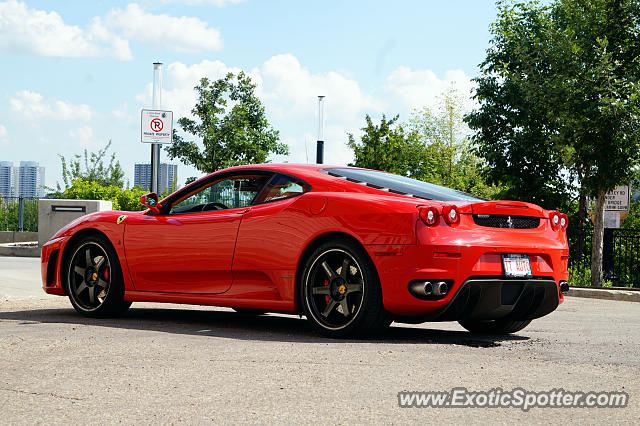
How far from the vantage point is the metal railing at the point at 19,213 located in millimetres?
27656

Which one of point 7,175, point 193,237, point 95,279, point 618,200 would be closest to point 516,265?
point 193,237

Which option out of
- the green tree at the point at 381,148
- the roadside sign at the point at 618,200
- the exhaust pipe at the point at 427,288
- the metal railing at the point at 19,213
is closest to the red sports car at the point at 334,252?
the exhaust pipe at the point at 427,288

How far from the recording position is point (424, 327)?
7883 mm

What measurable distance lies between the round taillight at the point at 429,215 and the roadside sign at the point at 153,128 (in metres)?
14.8

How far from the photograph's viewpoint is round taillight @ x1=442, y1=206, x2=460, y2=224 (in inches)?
241

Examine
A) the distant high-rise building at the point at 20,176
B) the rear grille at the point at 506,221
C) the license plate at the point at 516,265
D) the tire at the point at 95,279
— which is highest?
the distant high-rise building at the point at 20,176

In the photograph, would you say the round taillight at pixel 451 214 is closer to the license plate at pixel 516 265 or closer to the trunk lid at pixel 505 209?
the trunk lid at pixel 505 209

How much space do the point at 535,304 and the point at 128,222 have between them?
143 inches

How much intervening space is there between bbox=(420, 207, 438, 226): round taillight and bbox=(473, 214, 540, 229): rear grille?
1.25 feet

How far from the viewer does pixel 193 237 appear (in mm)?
7383

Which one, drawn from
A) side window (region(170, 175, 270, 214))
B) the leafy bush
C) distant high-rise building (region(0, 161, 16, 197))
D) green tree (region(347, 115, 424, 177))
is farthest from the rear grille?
distant high-rise building (region(0, 161, 16, 197))

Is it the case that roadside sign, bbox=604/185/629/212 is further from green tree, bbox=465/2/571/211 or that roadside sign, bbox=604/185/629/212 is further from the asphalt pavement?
the asphalt pavement

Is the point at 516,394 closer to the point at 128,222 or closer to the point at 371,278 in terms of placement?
the point at 371,278

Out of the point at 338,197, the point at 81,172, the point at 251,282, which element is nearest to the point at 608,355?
the point at 338,197
